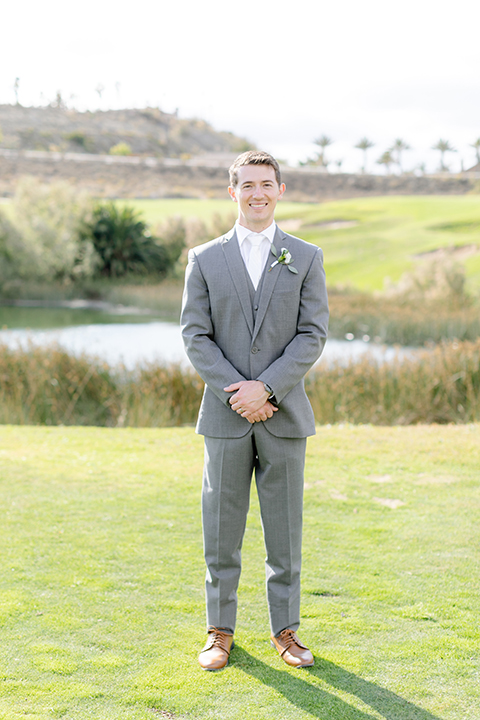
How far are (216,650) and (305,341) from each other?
1.21m

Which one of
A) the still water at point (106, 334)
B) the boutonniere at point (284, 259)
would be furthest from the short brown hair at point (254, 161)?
the still water at point (106, 334)

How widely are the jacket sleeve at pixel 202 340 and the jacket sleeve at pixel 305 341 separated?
5.4 inches

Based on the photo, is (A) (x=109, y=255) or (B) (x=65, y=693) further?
(A) (x=109, y=255)

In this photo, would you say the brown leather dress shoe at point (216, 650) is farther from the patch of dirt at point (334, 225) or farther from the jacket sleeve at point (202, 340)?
the patch of dirt at point (334, 225)

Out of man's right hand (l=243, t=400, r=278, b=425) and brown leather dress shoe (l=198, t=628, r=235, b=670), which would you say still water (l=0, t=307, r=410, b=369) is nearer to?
brown leather dress shoe (l=198, t=628, r=235, b=670)

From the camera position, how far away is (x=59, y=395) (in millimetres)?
8172

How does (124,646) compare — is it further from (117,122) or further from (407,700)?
(117,122)

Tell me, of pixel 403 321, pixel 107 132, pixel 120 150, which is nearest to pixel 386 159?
pixel 120 150

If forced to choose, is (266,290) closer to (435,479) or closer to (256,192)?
(256,192)

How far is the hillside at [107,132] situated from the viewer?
224 ft

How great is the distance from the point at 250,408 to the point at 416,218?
33545mm

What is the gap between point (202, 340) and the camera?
7.80 ft

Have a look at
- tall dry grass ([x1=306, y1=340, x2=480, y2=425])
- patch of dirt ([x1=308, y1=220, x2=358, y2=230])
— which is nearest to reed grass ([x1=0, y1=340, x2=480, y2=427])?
tall dry grass ([x1=306, y1=340, x2=480, y2=425])

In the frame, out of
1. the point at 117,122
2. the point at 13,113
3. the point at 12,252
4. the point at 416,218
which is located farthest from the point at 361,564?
the point at 117,122
